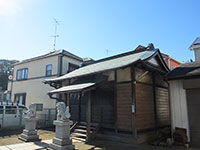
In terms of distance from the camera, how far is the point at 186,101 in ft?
22.3

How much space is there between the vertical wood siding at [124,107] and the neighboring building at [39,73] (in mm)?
7490

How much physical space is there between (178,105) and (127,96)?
2.29 meters

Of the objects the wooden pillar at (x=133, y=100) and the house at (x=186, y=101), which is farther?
the wooden pillar at (x=133, y=100)

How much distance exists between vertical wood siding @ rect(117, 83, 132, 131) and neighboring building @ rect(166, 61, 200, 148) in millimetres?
1958

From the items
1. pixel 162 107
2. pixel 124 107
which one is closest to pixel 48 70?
pixel 124 107

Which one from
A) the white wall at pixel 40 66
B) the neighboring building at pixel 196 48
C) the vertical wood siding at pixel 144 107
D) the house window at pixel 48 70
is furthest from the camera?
the house window at pixel 48 70

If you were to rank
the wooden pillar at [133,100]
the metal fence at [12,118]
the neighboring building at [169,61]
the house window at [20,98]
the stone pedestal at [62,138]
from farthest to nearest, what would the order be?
1. the neighboring building at [169,61]
2. the house window at [20,98]
3. the metal fence at [12,118]
4. the wooden pillar at [133,100]
5. the stone pedestal at [62,138]

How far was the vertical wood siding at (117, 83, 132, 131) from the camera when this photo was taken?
704 cm

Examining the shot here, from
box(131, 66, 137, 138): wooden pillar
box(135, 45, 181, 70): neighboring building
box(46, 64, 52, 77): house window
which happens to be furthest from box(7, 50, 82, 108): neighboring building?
box(135, 45, 181, 70): neighboring building

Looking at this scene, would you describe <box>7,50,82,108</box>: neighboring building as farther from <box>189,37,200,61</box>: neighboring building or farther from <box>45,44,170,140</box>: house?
<box>189,37,200,61</box>: neighboring building

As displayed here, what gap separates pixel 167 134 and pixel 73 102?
18.7ft

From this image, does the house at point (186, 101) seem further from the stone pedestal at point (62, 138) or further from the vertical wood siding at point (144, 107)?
the stone pedestal at point (62, 138)

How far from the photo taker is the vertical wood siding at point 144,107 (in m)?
7.15

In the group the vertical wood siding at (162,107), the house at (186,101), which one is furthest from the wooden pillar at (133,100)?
the vertical wood siding at (162,107)
